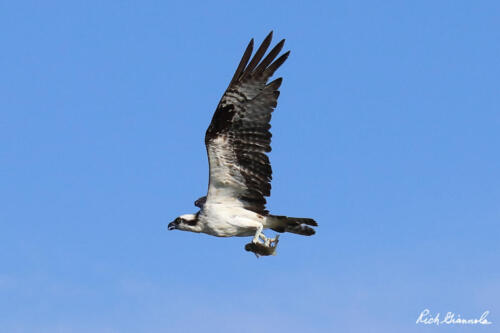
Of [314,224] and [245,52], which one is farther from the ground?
[245,52]

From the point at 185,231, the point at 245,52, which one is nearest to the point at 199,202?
the point at 185,231

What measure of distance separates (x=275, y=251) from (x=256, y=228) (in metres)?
0.61

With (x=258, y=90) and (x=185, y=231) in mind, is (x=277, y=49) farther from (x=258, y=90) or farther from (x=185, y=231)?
(x=185, y=231)

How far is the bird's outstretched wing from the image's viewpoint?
4019 cm

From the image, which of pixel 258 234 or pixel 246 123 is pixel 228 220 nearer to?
pixel 258 234

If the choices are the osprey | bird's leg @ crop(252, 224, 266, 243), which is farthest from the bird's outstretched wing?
bird's leg @ crop(252, 224, 266, 243)

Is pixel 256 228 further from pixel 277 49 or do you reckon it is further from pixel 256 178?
pixel 277 49

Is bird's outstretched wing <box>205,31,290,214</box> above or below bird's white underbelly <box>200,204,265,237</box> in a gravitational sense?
above

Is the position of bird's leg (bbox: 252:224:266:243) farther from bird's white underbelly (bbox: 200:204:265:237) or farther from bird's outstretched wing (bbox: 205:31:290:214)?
bird's outstretched wing (bbox: 205:31:290:214)

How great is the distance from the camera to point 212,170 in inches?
1593

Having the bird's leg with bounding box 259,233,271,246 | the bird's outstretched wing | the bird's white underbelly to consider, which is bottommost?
the bird's leg with bounding box 259,233,271,246

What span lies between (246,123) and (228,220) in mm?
1970

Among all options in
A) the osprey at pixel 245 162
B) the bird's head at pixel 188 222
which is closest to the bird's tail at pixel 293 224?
the osprey at pixel 245 162

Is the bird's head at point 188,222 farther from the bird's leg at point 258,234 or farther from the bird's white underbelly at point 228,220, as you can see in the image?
the bird's leg at point 258,234
